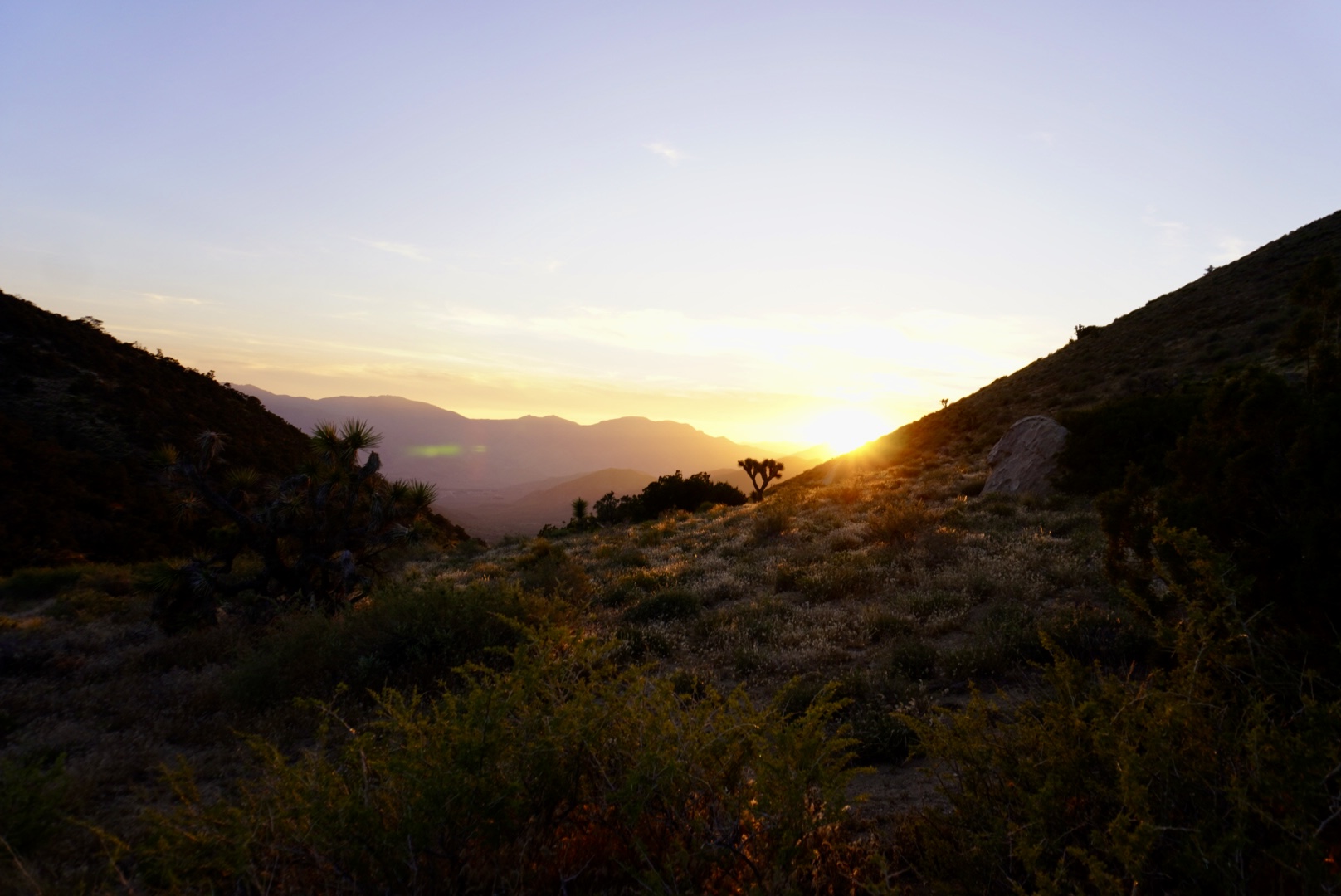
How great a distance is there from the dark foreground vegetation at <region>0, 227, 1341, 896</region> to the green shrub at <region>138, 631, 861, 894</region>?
0.9 inches

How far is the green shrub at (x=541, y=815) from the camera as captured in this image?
3.08m

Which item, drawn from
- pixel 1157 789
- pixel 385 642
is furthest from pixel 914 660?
pixel 385 642

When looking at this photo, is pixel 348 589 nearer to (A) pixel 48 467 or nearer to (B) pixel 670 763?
(B) pixel 670 763

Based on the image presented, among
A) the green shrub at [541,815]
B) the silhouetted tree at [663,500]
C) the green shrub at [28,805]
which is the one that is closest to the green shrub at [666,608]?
the green shrub at [541,815]

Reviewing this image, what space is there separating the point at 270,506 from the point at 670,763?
33.3ft

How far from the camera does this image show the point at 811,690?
6.35 m

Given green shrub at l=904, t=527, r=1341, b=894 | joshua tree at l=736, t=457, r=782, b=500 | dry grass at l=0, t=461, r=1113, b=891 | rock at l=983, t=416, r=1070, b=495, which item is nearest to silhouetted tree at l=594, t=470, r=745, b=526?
joshua tree at l=736, t=457, r=782, b=500

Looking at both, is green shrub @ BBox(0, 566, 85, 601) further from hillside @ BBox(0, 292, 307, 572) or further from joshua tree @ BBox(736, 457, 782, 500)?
joshua tree @ BBox(736, 457, 782, 500)

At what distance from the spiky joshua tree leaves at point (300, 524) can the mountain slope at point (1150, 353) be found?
A: 2225cm

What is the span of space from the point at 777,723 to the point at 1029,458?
55.8 feet

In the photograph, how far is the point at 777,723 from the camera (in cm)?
383

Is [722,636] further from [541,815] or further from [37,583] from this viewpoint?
[37,583]

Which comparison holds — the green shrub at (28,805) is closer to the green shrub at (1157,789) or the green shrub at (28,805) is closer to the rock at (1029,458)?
the green shrub at (1157,789)

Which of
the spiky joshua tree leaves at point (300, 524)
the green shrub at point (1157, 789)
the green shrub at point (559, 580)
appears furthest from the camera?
the green shrub at point (559, 580)
